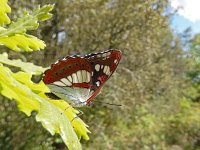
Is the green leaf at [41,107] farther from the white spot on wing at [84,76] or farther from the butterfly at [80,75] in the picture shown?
the white spot on wing at [84,76]

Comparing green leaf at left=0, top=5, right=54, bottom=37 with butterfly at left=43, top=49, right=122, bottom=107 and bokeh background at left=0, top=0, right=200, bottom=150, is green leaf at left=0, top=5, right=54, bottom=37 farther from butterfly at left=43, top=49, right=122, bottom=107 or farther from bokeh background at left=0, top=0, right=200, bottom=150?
bokeh background at left=0, top=0, right=200, bottom=150

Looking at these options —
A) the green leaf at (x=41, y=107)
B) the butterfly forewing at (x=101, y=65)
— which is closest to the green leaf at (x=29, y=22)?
the green leaf at (x=41, y=107)

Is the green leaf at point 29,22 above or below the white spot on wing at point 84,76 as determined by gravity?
above

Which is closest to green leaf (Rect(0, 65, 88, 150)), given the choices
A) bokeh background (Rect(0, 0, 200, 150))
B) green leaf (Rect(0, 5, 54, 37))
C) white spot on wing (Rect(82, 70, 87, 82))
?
green leaf (Rect(0, 5, 54, 37))

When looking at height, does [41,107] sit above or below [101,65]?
above

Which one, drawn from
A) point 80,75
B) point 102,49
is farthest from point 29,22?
point 102,49

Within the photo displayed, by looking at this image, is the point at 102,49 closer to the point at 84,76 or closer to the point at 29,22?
the point at 84,76

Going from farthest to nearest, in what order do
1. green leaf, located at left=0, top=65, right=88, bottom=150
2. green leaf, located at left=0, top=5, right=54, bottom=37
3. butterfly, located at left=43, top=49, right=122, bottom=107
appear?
butterfly, located at left=43, top=49, right=122, bottom=107 < green leaf, located at left=0, top=5, right=54, bottom=37 < green leaf, located at left=0, top=65, right=88, bottom=150

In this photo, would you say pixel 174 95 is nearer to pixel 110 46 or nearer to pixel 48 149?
pixel 110 46
